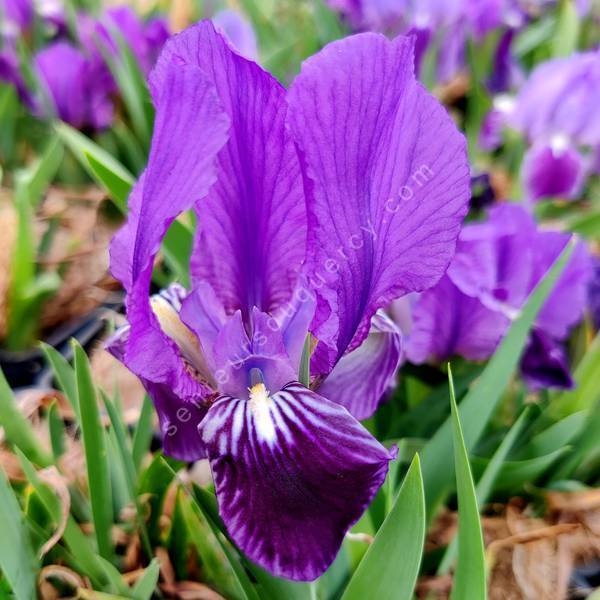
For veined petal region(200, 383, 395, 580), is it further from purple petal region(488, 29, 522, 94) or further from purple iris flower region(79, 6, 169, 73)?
purple petal region(488, 29, 522, 94)

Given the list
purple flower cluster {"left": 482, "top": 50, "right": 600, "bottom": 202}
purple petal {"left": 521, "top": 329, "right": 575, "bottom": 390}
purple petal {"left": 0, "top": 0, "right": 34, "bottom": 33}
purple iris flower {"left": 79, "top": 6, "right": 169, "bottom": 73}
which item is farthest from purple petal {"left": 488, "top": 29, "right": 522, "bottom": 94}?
purple petal {"left": 0, "top": 0, "right": 34, "bottom": 33}

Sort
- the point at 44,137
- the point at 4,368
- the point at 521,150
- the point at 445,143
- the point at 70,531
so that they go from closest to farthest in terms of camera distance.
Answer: the point at 445,143
the point at 70,531
the point at 4,368
the point at 521,150
the point at 44,137

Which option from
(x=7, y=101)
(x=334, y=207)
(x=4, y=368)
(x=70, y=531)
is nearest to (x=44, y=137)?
(x=7, y=101)

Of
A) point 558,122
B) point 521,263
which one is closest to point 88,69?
point 558,122

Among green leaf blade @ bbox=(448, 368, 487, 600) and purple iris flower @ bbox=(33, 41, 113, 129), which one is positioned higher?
purple iris flower @ bbox=(33, 41, 113, 129)

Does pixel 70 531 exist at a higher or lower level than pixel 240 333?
lower

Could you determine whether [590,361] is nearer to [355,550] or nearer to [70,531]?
[355,550]

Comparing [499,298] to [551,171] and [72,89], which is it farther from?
[72,89]
